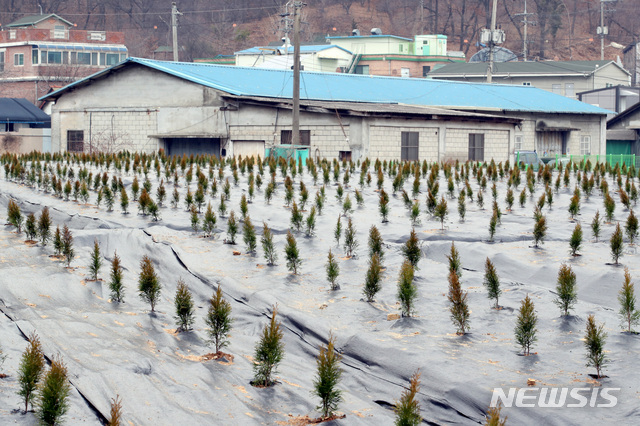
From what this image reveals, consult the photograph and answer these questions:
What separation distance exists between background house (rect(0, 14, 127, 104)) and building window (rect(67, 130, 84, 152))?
1329 inches

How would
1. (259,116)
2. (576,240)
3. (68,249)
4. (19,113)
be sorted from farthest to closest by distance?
(19,113), (259,116), (576,240), (68,249)

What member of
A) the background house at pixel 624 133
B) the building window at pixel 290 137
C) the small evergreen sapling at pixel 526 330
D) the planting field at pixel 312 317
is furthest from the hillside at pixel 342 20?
the small evergreen sapling at pixel 526 330

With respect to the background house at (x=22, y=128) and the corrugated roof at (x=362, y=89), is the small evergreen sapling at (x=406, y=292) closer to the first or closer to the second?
the corrugated roof at (x=362, y=89)

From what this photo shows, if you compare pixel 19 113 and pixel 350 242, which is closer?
pixel 350 242

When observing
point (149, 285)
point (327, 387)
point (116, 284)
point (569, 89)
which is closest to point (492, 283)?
point (327, 387)

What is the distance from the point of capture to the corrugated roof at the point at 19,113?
49.6m

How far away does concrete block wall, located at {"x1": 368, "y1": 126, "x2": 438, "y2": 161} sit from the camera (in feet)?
97.1

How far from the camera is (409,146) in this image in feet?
101

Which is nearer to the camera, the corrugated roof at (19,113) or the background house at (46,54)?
the corrugated roof at (19,113)

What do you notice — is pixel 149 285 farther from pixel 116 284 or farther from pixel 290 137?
pixel 290 137

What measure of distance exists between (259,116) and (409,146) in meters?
6.12

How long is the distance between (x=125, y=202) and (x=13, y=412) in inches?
294

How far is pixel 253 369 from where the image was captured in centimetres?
653

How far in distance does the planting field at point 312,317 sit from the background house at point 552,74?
2007 inches
